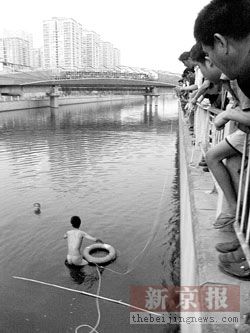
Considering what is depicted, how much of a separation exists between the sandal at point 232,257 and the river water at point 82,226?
168 inches

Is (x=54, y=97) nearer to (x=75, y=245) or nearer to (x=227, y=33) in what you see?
(x=75, y=245)

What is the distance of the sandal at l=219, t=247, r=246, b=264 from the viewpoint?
268 cm

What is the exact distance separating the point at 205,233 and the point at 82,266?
567 cm

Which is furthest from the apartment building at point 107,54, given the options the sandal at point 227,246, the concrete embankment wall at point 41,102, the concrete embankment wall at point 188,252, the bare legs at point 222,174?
the sandal at point 227,246

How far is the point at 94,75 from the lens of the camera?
6581 centimetres

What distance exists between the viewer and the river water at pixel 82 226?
672cm

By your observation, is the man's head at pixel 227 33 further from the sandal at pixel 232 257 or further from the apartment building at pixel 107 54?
the apartment building at pixel 107 54

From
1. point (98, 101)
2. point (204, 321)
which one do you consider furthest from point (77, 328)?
point (98, 101)

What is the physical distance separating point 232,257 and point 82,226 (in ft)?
28.6

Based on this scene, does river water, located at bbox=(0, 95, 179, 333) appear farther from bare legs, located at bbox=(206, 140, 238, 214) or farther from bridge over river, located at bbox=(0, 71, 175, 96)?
bridge over river, located at bbox=(0, 71, 175, 96)

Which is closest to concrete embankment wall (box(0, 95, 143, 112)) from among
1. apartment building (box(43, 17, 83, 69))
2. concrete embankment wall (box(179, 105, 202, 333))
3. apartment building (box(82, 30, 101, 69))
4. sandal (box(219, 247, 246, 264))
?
concrete embankment wall (box(179, 105, 202, 333))

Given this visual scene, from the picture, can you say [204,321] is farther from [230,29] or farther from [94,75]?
[94,75]

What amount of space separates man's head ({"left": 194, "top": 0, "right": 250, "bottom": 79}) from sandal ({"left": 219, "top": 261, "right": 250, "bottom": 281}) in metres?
1.58

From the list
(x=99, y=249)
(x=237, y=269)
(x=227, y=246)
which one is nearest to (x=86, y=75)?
(x=99, y=249)
